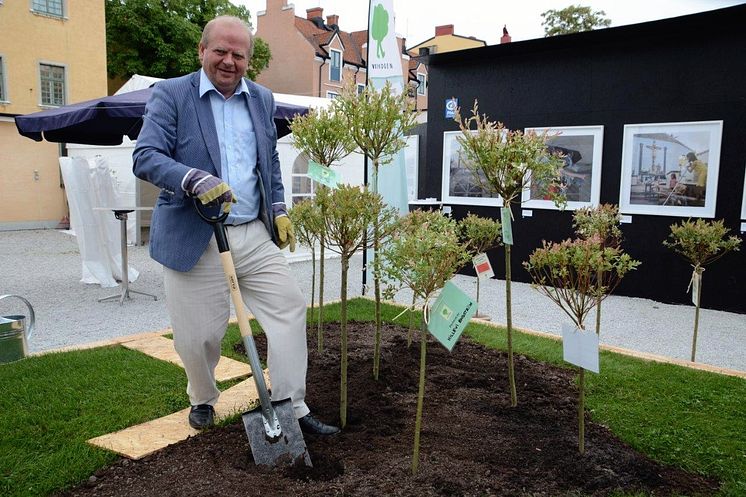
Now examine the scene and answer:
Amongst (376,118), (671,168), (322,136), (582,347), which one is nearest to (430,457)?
(582,347)

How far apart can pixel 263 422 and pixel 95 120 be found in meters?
5.10

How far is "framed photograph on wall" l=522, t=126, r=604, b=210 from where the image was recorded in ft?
25.9

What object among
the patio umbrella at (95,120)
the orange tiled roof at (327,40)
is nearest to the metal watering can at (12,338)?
the patio umbrella at (95,120)

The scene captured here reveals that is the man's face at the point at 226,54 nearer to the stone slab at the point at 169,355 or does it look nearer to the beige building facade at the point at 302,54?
the stone slab at the point at 169,355

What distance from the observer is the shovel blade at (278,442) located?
8.63 feet

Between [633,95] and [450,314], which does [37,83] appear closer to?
[633,95]

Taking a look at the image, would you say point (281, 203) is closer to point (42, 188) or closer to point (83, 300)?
point (83, 300)

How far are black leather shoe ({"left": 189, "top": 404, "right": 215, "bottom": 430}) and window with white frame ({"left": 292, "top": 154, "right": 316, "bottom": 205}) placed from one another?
776cm

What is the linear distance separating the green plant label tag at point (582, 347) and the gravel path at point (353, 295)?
303cm

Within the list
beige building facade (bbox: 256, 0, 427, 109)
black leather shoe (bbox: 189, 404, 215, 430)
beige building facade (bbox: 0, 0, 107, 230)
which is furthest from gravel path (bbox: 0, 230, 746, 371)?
beige building facade (bbox: 256, 0, 427, 109)

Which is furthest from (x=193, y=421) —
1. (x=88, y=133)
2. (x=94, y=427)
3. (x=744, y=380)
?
(x=88, y=133)

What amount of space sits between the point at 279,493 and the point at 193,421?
919mm

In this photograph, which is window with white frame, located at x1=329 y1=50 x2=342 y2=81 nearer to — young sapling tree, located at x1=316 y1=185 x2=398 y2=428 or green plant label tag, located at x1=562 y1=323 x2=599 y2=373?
young sapling tree, located at x1=316 y1=185 x2=398 y2=428

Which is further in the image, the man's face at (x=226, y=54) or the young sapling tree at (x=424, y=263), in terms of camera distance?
the man's face at (x=226, y=54)
